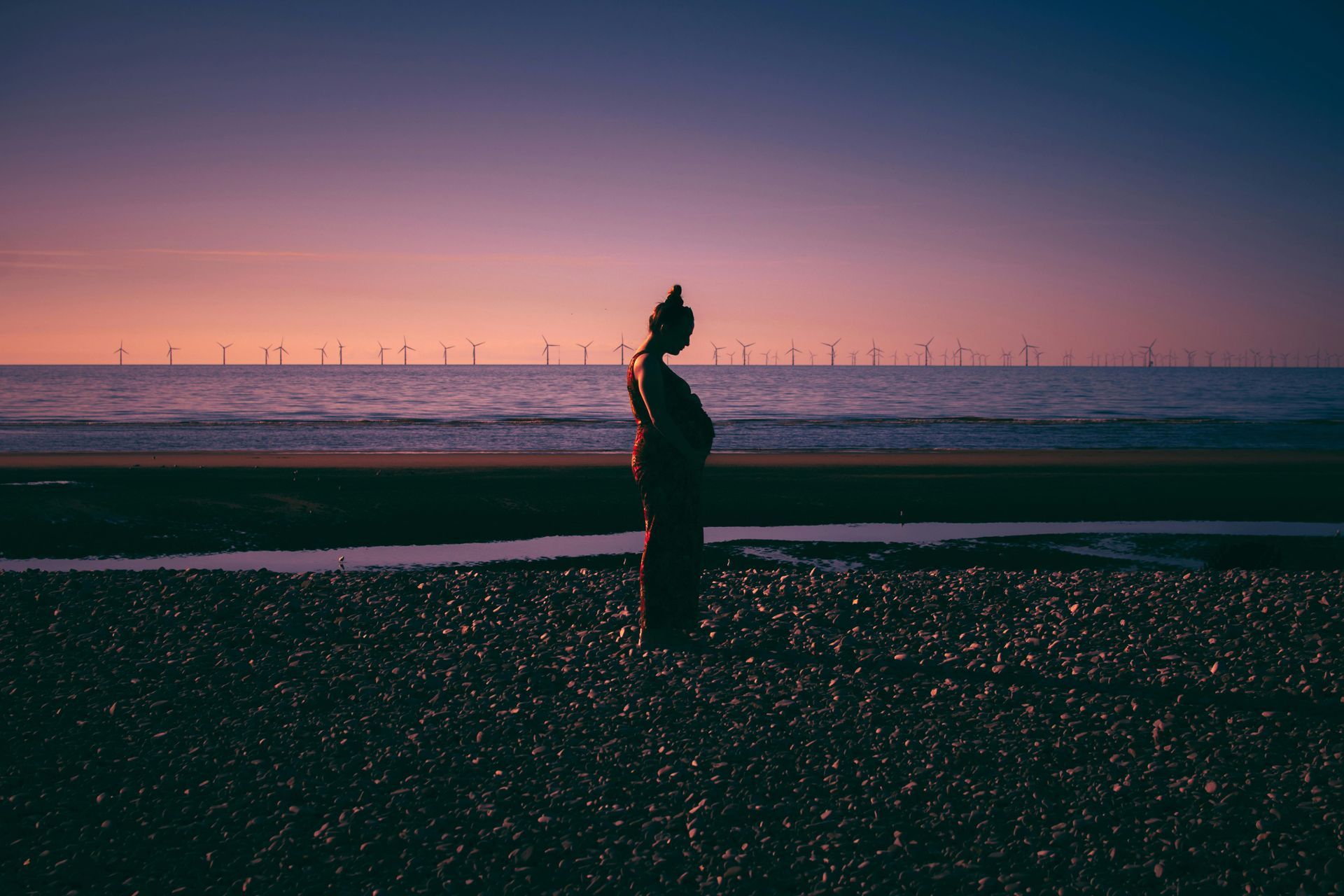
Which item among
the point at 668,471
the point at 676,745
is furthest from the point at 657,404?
the point at 676,745

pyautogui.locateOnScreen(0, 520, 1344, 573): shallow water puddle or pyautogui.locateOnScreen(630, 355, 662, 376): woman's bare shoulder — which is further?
pyautogui.locateOnScreen(0, 520, 1344, 573): shallow water puddle

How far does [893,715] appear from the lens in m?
6.24

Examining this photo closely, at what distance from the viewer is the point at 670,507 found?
25.3 feet

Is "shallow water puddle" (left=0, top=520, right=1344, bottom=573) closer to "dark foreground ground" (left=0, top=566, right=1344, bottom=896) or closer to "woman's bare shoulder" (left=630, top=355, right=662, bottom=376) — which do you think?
"dark foreground ground" (left=0, top=566, right=1344, bottom=896)

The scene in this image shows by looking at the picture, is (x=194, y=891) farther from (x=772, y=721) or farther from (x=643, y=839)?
(x=772, y=721)

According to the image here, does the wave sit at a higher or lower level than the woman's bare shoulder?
lower

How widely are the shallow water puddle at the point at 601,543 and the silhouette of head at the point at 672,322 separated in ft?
23.2

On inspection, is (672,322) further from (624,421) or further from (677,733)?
(624,421)

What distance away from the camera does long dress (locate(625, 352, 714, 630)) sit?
24.7 feet

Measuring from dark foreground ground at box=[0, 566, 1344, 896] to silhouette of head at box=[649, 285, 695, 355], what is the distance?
278 cm

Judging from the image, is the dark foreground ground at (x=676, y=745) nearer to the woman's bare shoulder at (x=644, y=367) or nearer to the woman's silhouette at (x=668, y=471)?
the woman's silhouette at (x=668, y=471)

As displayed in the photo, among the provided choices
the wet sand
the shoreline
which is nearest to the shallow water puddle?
the wet sand

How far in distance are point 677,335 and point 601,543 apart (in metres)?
8.86

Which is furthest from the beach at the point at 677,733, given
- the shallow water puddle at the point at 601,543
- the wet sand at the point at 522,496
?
the wet sand at the point at 522,496
